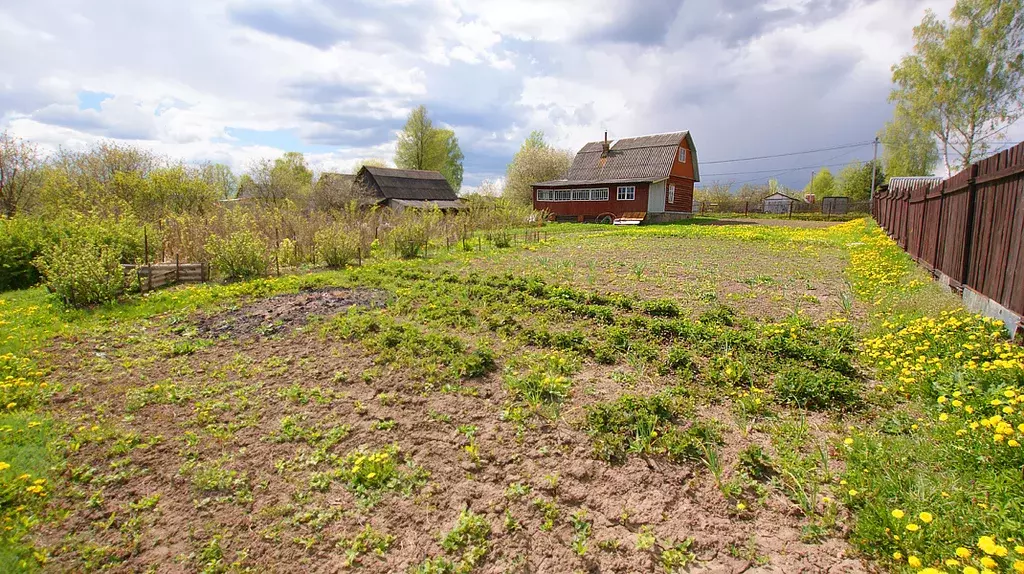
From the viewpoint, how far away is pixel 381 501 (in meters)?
2.84

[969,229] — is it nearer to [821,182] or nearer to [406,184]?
[406,184]

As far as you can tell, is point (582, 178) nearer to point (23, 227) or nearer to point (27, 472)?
point (23, 227)

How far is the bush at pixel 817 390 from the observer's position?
146 inches

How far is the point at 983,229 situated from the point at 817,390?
3.41m

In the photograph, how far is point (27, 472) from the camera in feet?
10.1

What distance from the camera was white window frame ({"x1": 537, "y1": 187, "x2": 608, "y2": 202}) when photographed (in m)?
31.3

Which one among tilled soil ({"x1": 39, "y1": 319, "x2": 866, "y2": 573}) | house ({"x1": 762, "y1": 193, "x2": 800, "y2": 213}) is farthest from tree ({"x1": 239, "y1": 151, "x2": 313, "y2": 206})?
house ({"x1": 762, "y1": 193, "x2": 800, "y2": 213})

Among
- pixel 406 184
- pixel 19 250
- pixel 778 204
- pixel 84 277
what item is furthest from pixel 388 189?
pixel 778 204

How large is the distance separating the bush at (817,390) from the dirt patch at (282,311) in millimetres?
5437

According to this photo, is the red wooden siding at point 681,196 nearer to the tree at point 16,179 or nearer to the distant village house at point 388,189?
the distant village house at point 388,189

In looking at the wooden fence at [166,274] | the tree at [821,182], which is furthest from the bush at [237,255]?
the tree at [821,182]

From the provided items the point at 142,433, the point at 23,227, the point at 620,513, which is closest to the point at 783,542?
the point at 620,513

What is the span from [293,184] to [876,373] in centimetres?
2802

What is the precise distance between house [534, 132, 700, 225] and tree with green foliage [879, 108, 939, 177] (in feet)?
41.7
